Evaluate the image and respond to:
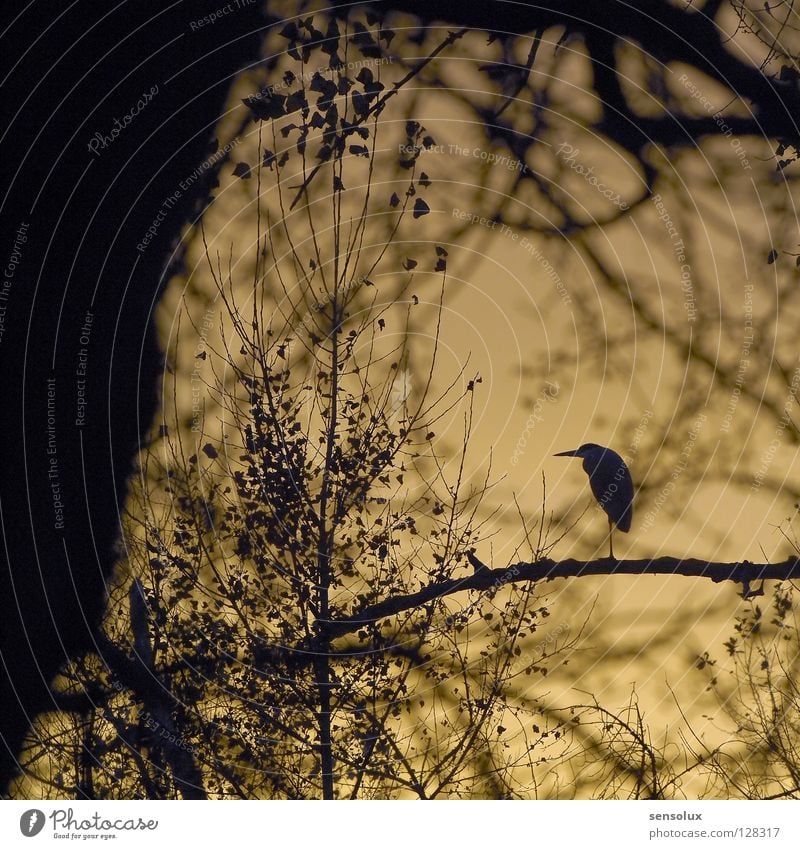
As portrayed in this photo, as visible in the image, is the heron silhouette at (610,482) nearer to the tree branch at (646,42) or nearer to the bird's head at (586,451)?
the bird's head at (586,451)

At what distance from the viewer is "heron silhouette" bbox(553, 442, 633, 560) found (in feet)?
5.52

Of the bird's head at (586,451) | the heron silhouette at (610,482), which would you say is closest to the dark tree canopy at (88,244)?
the heron silhouette at (610,482)

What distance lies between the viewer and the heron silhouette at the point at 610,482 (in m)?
1.68

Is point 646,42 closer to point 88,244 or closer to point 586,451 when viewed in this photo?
point 586,451

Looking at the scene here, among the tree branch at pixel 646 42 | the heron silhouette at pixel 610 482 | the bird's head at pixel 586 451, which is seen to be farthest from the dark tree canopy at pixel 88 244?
the bird's head at pixel 586 451

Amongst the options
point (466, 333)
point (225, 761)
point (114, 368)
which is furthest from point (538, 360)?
point (225, 761)

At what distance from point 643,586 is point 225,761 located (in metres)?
0.97

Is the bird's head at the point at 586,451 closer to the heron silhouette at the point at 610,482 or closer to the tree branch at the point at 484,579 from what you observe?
the heron silhouette at the point at 610,482

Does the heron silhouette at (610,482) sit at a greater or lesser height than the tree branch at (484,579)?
greater

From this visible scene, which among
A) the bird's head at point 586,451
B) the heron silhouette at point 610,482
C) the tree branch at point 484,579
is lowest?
the tree branch at point 484,579

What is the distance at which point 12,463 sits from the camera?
1.67m

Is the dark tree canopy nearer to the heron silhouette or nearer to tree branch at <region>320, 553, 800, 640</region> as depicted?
tree branch at <region>320, 553, 800, 640</region>

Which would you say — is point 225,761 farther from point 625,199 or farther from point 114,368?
point 625,199

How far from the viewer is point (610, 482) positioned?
1692 mm
